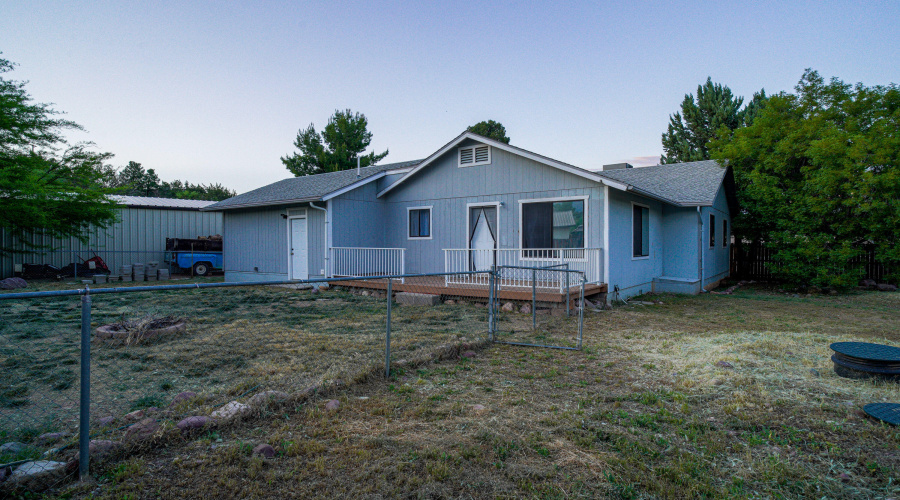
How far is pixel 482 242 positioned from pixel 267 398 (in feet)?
28.8

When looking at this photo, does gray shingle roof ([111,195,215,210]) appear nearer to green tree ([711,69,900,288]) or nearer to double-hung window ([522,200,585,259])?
double-hung window ([522,200,585,259])

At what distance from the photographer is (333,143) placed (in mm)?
35594

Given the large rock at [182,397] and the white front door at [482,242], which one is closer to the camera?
the large rock at [182,397]

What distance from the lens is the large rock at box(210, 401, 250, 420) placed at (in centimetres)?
346

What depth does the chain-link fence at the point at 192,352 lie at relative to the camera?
2953 mm

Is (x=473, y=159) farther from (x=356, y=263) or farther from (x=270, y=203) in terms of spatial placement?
(x=270, y=203)

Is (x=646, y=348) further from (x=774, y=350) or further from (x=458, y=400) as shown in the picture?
(x=458, y=400)

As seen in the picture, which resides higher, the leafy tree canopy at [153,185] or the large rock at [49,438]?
the leafy tree canopy at [153,185]

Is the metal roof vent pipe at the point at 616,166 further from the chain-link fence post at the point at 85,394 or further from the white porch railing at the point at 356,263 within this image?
the chain-link fence post at the point at 85,394

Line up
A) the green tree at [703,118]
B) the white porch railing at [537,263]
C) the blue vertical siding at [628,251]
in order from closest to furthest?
the white porch railing at [537,263], the blue vertical siding at [628,251], the green tree at [703,118]

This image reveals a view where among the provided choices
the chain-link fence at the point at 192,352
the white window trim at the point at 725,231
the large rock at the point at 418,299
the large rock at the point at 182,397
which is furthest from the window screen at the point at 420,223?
the white window trim at the point at 725,231

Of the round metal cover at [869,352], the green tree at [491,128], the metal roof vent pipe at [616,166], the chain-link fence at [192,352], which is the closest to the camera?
the chain-link fence at [192,352]

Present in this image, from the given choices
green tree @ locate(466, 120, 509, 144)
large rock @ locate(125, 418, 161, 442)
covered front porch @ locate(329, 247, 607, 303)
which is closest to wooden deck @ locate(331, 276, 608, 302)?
covered front porch @ locate(329, 247, 607, 303)

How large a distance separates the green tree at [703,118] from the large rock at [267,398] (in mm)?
30446
